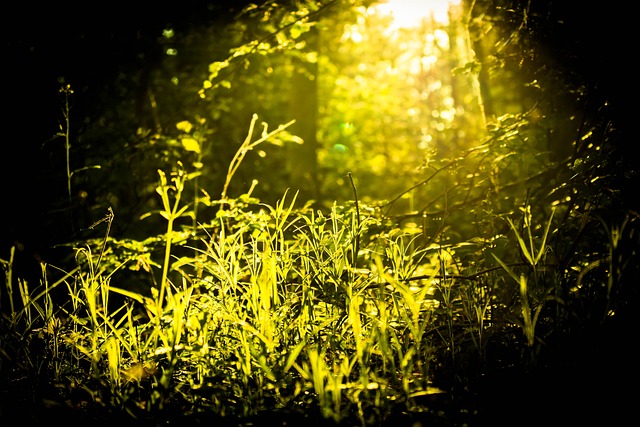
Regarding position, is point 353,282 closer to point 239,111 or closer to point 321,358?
point 321,358

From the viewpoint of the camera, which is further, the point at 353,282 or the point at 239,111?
the point at 239,111

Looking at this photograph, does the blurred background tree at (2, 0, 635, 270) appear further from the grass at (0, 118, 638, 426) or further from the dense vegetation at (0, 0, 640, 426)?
the grass at (0, 118, 638, 426)

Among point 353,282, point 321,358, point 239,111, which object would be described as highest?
point 239,111

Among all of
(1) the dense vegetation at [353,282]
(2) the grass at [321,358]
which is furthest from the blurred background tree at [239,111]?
(2) the grass at [321,358]

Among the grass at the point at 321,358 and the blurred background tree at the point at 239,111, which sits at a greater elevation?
the blurred background tree at the point at 239,111

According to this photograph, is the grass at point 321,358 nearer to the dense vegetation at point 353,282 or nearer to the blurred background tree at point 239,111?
the dense vegetation at point 353,282

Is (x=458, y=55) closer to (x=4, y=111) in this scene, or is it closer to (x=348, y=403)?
(x=4, y=111)

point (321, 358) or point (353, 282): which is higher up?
point (353, 282)

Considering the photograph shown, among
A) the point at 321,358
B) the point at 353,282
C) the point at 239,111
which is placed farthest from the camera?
the point at 239,111

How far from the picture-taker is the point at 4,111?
3.74 m

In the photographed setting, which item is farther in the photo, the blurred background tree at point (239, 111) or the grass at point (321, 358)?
the blurred background tree at point (239, 111)

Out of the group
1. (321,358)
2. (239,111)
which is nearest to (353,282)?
(321,358)

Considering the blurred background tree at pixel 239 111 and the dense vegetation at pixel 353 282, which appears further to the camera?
the blurred background tree at pixel 239 111

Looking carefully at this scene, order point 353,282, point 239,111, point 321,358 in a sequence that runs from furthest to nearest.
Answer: point 239,111, point 353,282, point 321,358
